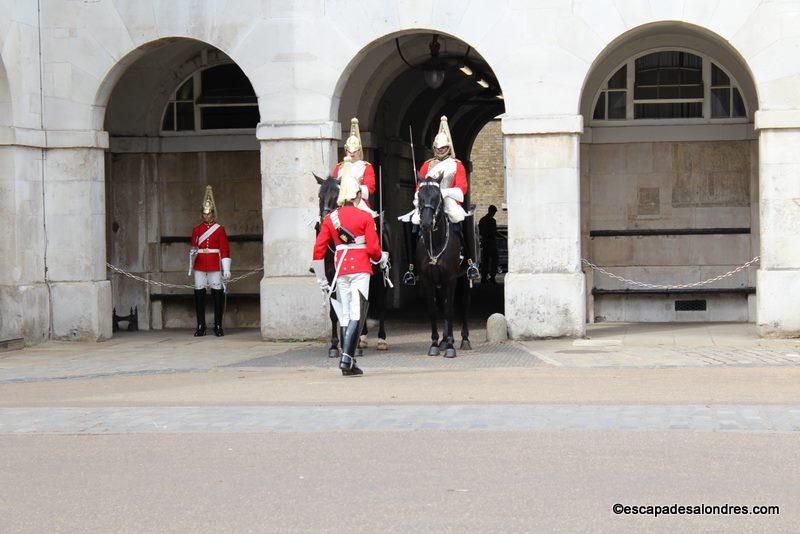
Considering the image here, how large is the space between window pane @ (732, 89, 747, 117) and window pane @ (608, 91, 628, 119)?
162 cm

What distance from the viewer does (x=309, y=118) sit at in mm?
18531

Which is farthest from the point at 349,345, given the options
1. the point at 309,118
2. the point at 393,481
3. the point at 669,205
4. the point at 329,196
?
the point at 669,205

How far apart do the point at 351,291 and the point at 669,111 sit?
8819mm

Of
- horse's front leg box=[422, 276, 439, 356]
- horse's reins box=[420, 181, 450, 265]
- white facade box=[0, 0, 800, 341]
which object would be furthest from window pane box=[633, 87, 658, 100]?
horse's front leg box=[422, 276, 439, 356]

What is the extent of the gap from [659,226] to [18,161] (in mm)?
9405

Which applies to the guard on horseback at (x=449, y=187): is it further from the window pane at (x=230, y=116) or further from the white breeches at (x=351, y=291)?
the window pane at (x=230, y=116)

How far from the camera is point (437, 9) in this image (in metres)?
18.1

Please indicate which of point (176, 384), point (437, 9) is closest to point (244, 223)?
point (437, 9)

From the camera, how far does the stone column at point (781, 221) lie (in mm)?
17234

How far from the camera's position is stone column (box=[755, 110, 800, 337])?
17.2m

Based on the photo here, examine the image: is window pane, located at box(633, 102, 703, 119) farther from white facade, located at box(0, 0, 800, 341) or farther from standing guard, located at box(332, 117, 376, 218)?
standing guard, located at box(332, 117, 376, 218)

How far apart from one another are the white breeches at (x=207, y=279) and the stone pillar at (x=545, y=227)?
15.8 ft

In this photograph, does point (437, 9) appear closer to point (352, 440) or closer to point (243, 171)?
point (243, 171)

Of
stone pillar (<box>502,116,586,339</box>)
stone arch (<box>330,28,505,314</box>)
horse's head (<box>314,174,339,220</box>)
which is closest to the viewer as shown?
horse's head (<box>314,174,339,220</box>)
